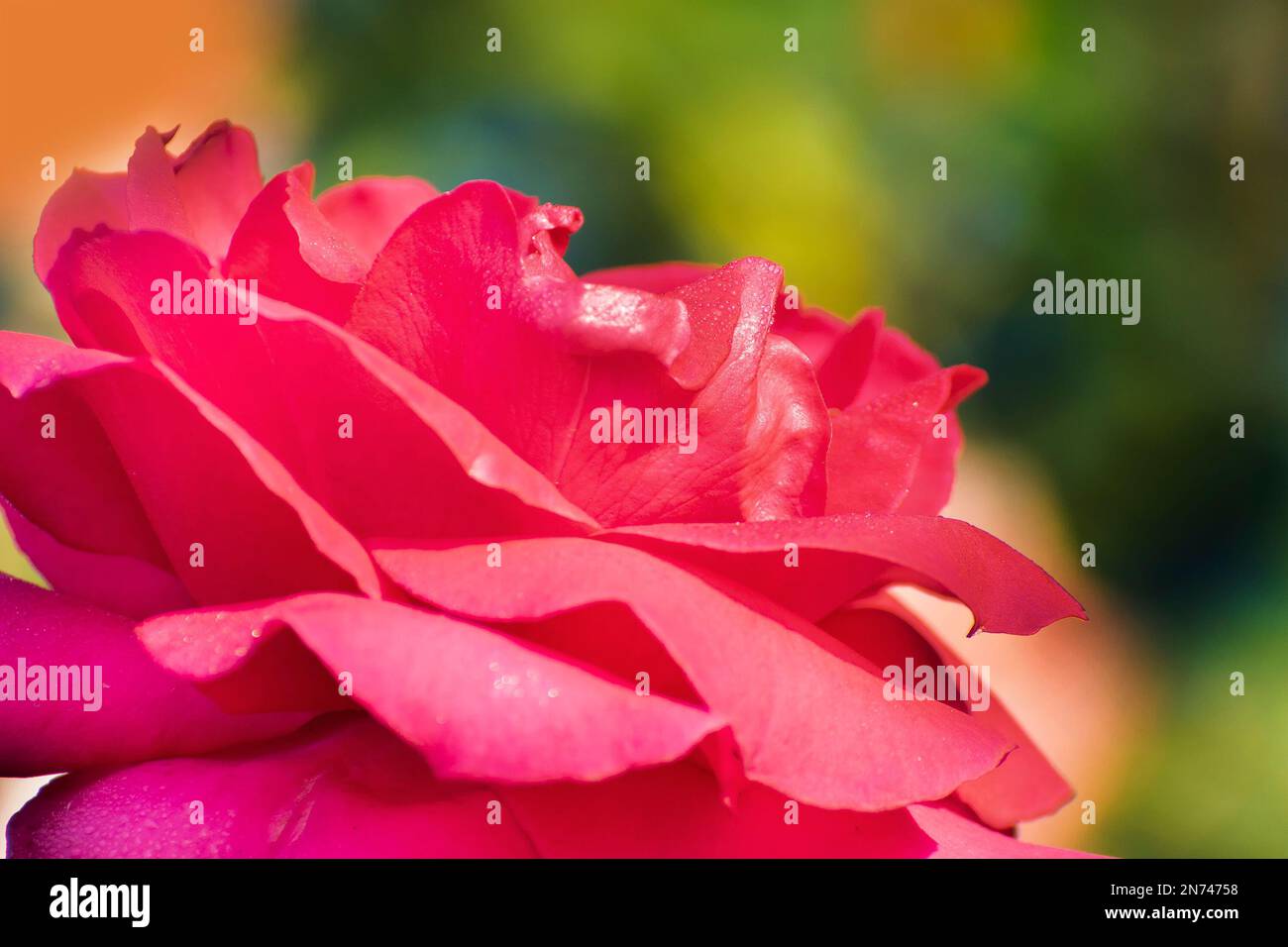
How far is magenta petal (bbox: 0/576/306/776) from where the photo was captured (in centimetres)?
26

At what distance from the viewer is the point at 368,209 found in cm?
36

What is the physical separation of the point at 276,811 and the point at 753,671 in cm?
10

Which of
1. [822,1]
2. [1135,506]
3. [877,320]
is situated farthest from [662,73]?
[877,320]

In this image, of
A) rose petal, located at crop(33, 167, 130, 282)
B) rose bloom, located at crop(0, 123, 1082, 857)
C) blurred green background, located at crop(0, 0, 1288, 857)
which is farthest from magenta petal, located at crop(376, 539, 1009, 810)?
blurred green background, located at crop(0, 0, 1288, 857)

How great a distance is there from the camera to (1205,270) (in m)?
0.82

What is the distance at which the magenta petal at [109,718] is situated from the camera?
26cm

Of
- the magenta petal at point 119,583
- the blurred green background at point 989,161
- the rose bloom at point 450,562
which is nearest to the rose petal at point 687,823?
the rose bloom at point 450,562

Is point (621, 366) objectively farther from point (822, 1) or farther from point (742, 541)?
point (822, 1)

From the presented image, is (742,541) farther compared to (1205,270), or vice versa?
(1205,270)

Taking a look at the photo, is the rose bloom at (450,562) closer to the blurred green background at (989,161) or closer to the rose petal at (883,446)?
the rose petal at (883,446)
